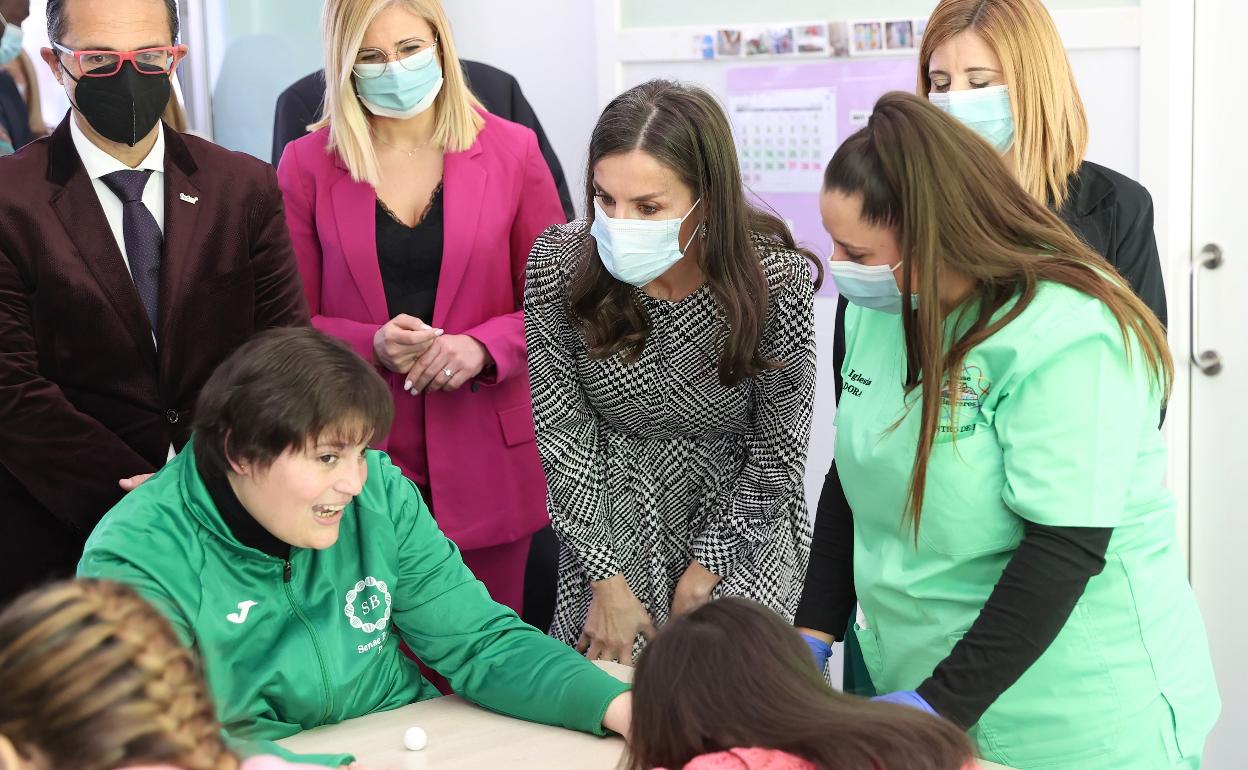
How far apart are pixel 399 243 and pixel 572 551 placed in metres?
0.76

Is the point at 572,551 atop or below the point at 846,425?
below

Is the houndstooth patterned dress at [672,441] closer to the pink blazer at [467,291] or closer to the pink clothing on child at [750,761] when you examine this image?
the pink blazer at [467,291]

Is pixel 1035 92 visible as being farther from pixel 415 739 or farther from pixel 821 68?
pixel 415 739

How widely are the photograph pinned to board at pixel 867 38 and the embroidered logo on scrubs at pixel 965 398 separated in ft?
6.21

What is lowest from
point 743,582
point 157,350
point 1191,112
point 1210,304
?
point 743,582

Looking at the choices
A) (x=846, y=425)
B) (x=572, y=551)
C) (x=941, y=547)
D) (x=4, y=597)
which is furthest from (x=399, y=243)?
(x=941, y=547)

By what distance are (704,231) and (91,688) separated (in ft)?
4.26

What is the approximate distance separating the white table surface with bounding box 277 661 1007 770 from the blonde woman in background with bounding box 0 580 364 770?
23.2 inches

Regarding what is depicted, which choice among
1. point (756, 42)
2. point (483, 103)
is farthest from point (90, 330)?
point (756, 42)

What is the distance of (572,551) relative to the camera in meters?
2.21

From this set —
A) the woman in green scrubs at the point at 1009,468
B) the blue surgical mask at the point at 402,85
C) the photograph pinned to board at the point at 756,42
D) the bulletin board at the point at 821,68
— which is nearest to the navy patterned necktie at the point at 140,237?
the blue surgical mask at the point at 402,85

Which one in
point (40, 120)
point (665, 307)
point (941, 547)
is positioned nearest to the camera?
point (941, 547)

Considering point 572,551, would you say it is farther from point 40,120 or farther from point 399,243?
point 40,120

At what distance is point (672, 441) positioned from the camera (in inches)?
86.6
